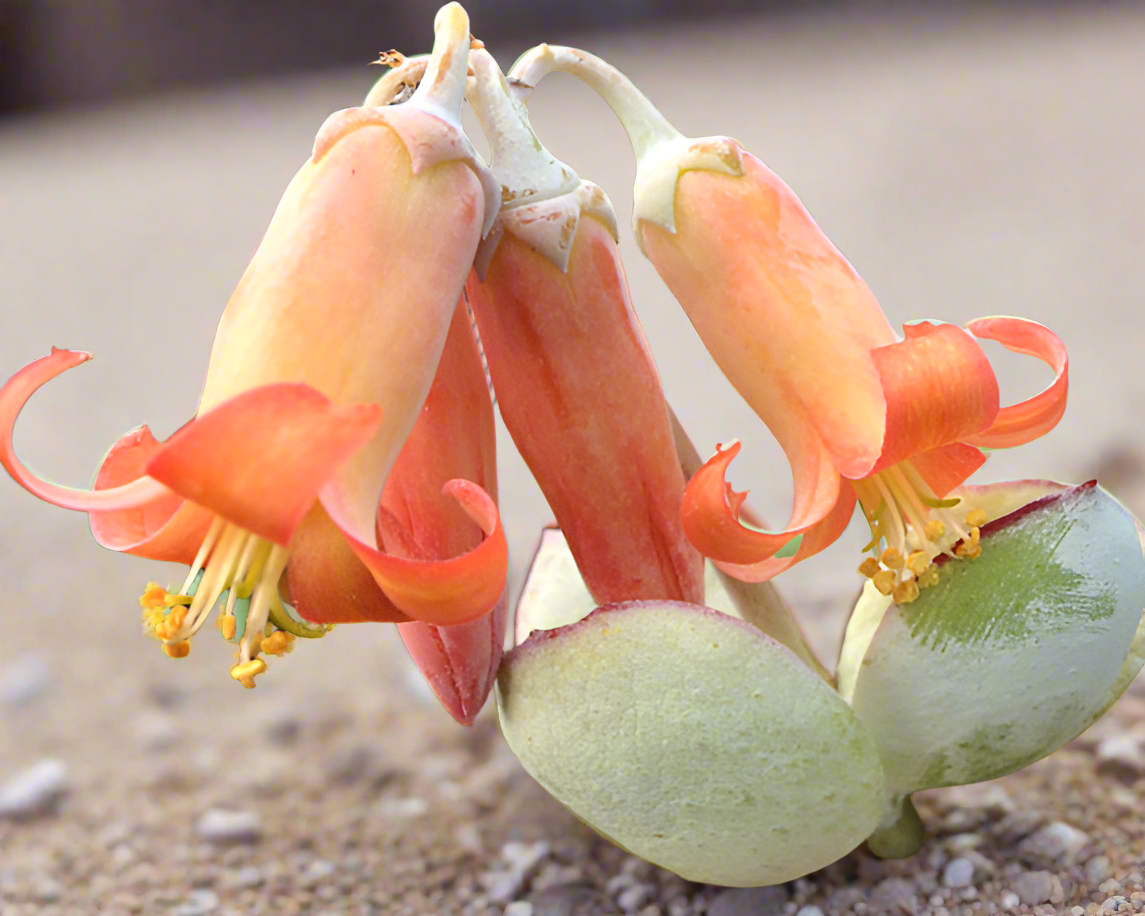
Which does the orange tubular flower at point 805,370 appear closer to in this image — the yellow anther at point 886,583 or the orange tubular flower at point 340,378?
the yellow anther at point 886,583

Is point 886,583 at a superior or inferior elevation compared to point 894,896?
superior

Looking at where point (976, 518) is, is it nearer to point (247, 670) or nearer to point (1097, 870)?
point (1097, 870)

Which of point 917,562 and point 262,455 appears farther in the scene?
point 917,562

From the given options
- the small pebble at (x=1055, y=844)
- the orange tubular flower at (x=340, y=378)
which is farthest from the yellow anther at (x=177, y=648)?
the small pebble at (x=1055, y=844)

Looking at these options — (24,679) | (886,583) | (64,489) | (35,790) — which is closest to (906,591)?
(886,583)

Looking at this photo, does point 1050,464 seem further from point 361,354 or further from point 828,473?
point 361,354

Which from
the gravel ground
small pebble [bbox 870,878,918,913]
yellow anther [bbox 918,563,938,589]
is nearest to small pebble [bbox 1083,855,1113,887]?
the gravel ground

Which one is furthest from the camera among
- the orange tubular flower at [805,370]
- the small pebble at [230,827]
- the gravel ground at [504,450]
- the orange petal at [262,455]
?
the small pebble at [230,827]

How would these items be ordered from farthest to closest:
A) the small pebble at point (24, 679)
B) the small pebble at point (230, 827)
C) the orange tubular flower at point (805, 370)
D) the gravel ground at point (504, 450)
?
the small pebble at point (24, 679), the small pebble at point (230, 827), the gravel ground at point (504, 450), the orange tubular flower at point (805, 370)
